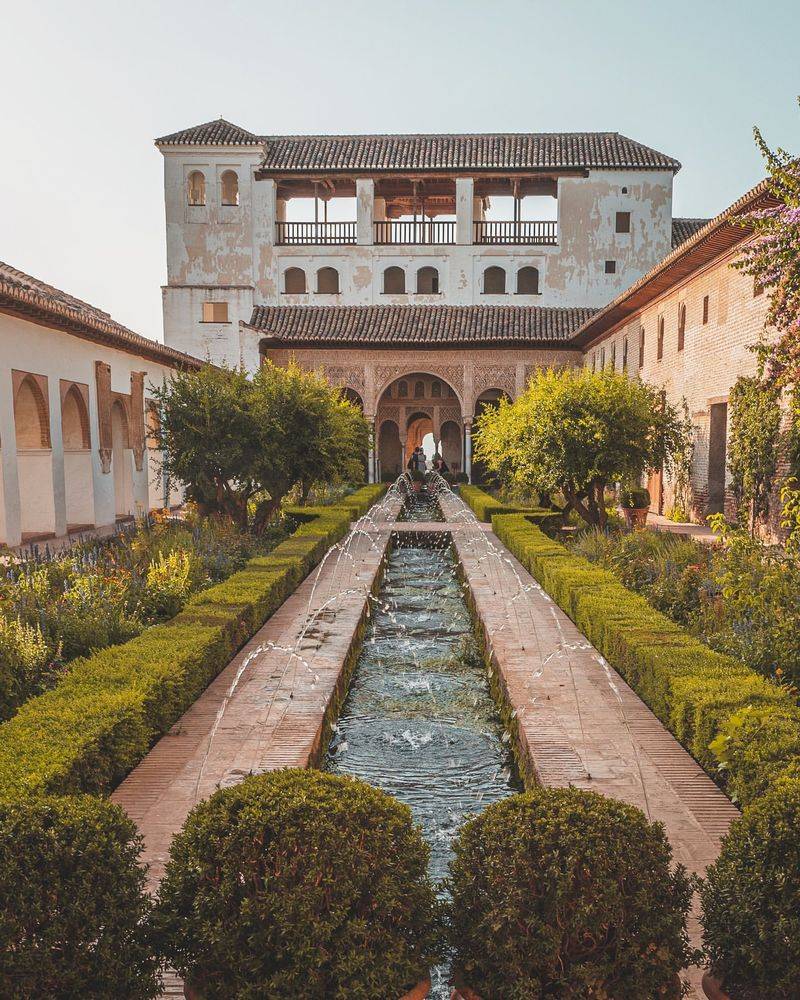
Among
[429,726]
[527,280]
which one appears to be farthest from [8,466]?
[527,280]

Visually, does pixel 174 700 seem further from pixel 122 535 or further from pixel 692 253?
pixel 692 253

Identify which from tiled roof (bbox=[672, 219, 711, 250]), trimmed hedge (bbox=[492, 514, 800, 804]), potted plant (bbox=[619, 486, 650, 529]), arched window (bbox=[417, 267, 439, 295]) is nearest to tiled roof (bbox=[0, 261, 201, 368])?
trimmed hedge (bbox=[492, 514, 800, 804])

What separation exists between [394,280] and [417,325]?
2552 millimetres

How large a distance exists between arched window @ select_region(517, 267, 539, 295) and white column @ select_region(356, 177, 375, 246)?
5.53 metres

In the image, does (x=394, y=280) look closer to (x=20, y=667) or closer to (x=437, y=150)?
(x=437, y=150)

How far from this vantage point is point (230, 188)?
101ft

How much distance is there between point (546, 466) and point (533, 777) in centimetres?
976

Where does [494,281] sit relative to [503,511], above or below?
above

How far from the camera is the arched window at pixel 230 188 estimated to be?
1203 inches

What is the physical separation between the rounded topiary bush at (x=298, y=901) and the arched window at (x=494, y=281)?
29.9 meters

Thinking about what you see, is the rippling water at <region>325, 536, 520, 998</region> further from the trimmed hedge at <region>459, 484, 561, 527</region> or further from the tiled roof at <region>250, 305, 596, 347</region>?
the tiled roof at <region>250, 305, 596, 347</region>

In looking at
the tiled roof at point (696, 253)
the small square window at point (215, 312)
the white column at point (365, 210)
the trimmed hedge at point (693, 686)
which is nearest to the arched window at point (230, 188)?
the small square window at point (215, 312)

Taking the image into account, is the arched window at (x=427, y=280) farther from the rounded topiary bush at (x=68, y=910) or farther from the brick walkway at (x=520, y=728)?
the rounded topiary bush at (x=68, y=910)

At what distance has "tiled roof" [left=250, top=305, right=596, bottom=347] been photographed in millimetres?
29344
